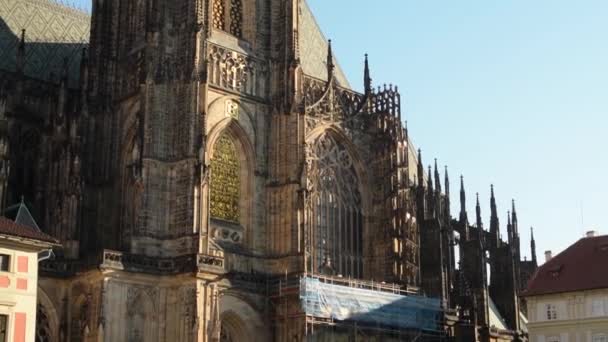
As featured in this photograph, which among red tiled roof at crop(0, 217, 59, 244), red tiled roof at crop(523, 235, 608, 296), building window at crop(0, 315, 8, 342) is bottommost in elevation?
building window at crop(0, 315, 8, 342)

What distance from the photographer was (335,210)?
49531 mm

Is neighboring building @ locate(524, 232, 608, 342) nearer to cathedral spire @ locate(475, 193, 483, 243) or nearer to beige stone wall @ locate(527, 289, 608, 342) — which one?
beige stone wall @ locate(527, 289, 608, 342)

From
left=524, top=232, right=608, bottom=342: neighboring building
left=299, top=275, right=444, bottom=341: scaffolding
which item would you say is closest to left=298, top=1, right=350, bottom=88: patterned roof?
left=299, top=275, right=444, bottom=341: scaffolding

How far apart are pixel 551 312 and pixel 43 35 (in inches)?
1156

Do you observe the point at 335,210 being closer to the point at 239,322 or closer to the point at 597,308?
the point at 239,322

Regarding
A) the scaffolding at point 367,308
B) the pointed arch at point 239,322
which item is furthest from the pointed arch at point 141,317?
the scaffolding at point 367,308

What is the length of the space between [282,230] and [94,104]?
10.5 m

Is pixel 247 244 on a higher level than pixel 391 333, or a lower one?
higher

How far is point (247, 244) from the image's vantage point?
4619 cm

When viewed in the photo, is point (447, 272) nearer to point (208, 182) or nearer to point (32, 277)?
point (208, 182)

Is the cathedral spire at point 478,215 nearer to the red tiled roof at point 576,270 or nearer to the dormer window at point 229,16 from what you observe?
the red tiled roof at point 576,270

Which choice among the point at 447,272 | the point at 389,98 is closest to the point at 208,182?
the point at 389,98

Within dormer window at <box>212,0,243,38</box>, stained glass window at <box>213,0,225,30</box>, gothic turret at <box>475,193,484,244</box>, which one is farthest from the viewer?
gothic turret at <box>475,193,484,244</box>

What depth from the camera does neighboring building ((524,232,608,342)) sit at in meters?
50.1
